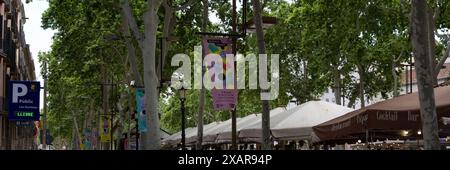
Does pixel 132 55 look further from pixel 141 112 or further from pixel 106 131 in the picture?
pixel 106 131

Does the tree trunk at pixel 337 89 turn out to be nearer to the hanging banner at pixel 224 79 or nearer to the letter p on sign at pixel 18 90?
the letter p on sign at pixel 18 90

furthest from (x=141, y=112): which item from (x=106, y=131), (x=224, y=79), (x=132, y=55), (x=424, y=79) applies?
(x=106, y=131)

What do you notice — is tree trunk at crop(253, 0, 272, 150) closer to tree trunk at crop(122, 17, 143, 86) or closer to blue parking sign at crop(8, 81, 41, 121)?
blue parking sign at crop(8, 81, 41, 121)

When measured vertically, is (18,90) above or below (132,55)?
below

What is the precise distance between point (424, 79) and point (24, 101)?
18101mm

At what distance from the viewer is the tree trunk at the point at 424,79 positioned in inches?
361

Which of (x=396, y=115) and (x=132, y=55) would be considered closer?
(x=396, y=115)

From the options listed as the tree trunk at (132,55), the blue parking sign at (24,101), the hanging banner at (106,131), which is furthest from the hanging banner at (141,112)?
the hanging banner at (106,131)

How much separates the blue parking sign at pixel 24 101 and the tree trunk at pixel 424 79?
17508 mm

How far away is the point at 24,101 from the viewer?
24516mm

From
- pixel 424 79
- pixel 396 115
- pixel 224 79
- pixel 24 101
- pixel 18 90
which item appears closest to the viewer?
pixel 424 79

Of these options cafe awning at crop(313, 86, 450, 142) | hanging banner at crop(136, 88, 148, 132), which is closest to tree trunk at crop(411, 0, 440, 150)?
cafe awning at crop(313, 86, 450, 142)
